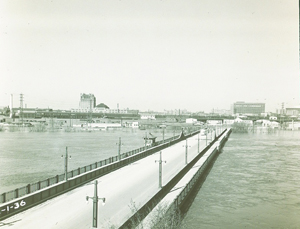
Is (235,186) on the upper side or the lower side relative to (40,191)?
lower

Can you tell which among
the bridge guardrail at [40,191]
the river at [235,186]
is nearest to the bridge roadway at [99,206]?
the bridge guardrail at [40,191]

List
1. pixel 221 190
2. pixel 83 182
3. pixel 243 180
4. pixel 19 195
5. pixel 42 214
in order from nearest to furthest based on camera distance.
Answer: pixel 42 214
pixel 19 195
pixel 83 182
pixel 221 190
pixel 243 180

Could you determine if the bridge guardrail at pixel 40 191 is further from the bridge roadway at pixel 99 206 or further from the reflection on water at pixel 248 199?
the reflection on water at pixel 248 199

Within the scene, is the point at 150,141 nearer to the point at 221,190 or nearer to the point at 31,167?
the point at 31,167

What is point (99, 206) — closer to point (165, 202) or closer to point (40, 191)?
point (40, 191)

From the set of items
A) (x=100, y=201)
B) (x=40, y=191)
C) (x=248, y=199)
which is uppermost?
(x=40, y=191)

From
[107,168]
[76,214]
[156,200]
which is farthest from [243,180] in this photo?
[76,214]

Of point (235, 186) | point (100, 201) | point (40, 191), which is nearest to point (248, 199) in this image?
point (235, 186)

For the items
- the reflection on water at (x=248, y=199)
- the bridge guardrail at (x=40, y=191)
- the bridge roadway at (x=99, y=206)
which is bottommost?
the reflection on water at (x=248, y=199)

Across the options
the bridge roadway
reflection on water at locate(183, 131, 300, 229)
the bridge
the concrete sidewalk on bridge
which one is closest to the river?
reflection on water at locate(183, 131, 300, 229)

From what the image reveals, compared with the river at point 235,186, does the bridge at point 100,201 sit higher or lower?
higher

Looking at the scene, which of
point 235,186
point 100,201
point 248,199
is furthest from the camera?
point 235,186
